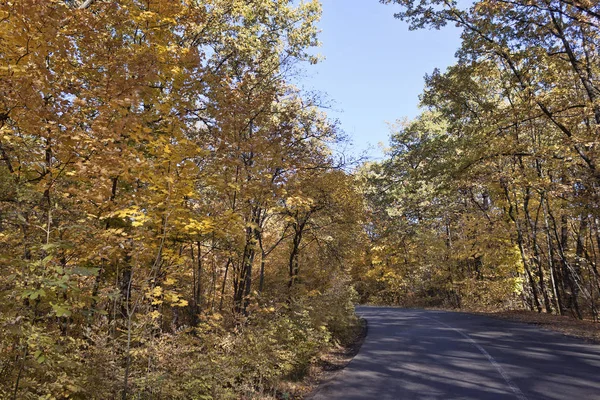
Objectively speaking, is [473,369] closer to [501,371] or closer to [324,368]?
[501,371]

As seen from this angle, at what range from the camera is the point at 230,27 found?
11.0 meters

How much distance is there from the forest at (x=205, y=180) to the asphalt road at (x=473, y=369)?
1604 millimetres

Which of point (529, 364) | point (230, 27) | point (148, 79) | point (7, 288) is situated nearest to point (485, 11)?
point (230, 27)

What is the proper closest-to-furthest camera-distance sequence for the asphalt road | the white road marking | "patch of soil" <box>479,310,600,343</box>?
1. the white road marking
2. the asphalt road
3. "patch of soil" <box>479,310,600,343</box>

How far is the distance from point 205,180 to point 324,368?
5688 millimetres

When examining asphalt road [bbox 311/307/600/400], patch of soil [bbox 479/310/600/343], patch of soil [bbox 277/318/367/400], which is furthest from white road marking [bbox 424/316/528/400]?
patch of soil [bbox 277/318/367/400]

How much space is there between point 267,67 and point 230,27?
1.59 metres

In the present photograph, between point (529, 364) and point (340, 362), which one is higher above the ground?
point (529, 364)

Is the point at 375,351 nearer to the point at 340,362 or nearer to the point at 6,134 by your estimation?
the point at 340,362

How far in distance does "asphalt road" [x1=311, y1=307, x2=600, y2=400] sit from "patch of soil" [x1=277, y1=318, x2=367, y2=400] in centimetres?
37

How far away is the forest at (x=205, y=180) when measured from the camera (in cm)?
433

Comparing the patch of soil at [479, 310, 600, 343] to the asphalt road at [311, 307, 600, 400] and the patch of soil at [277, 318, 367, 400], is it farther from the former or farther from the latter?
the patch of soil at [277, 318, 367, 400]

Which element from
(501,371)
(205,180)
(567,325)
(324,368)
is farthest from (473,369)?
(567,325)

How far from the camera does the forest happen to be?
433 centimetres
